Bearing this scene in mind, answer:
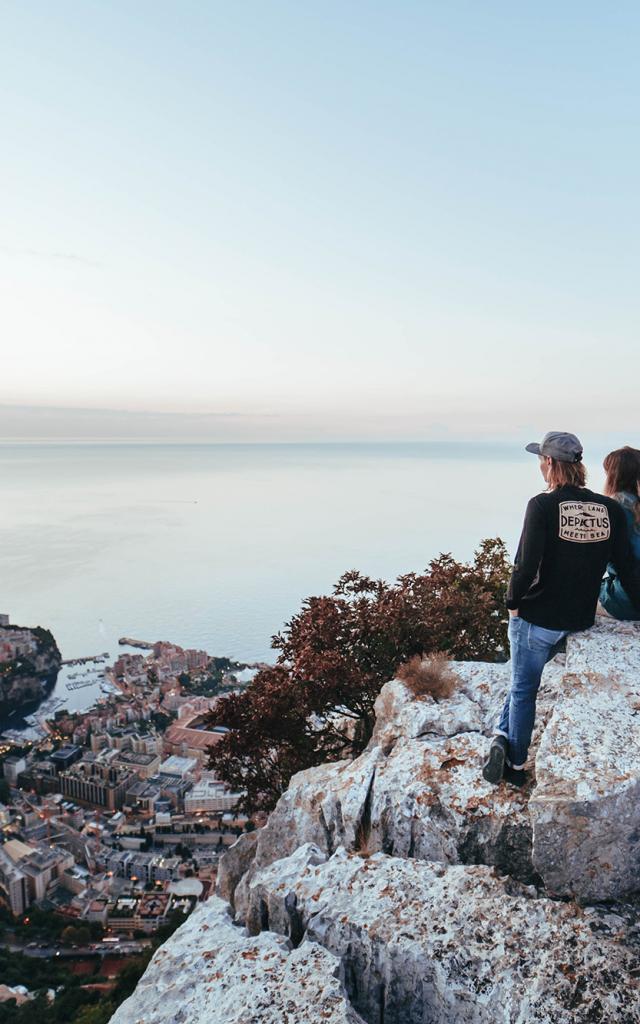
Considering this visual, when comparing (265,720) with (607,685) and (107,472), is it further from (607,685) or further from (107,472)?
(107,472)

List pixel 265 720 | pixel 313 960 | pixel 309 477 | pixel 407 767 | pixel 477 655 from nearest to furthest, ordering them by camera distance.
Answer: pixel 313 960 → pixel 407 767 → pixel 265 720 → pixel 477 655 → pixel 309 477

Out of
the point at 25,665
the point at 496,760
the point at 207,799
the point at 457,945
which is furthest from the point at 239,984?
the point at 25,665

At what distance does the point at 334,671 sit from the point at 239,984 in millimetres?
3504

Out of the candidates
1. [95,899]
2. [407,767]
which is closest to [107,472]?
[95,899]

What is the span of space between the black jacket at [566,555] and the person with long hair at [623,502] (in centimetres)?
15

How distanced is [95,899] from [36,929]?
174 cm

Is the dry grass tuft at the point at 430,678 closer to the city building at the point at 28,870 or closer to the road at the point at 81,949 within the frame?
the road at the point at 81,949

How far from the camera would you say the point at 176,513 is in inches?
3932

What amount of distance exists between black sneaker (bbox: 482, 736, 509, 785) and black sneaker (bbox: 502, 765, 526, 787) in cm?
→ 6

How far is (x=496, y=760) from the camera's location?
167 inches

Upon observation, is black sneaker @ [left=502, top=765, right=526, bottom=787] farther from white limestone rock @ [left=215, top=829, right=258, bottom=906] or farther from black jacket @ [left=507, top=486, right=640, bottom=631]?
white limestone rock @ [left=215, top=829, right=258, bottom=906]

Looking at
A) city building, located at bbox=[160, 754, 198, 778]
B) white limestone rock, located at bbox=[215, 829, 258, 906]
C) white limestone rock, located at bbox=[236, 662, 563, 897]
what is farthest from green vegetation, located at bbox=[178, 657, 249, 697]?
white limestone rock, located at bbox=[236, 662, 563, 897]

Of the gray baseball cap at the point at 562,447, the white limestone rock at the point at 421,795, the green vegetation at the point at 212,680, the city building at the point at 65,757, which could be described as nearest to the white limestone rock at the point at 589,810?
the white limestone rock at the point at 421,795

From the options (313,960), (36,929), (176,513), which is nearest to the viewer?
(313,960)
